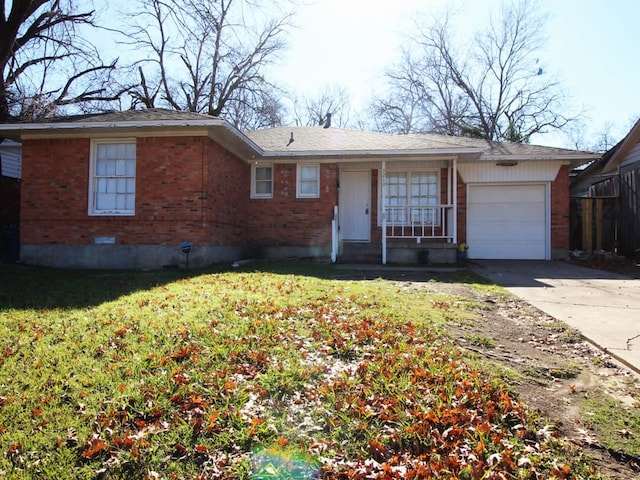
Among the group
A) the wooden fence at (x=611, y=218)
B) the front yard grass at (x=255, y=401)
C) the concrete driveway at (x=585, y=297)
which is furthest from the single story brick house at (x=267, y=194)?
the front yard grass at (x=255, y=401)

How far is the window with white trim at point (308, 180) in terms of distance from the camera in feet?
42.9

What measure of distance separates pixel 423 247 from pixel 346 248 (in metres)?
2.15

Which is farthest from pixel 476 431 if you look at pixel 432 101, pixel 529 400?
pixel 432 101

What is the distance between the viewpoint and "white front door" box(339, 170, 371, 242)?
13.5 metres

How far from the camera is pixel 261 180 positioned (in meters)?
13.4

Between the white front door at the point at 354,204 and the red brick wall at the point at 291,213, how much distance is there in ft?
2.61

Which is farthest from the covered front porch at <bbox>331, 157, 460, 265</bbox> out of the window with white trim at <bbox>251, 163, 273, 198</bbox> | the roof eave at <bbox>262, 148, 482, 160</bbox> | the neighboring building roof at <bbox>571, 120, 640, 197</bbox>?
the neighboring building roof at <bbox>571, 120, 640, 197</bbox>

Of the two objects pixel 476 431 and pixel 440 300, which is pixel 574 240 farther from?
Answer: pixel 476 431

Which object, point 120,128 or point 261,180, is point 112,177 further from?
point 261,180

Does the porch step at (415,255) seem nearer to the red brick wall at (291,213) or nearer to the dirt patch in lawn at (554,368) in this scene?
the red brick wall at (291,213)

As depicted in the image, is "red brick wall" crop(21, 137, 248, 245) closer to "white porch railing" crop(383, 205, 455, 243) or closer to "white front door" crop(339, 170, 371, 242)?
"white front door" crop(339, 170, 371, 242)

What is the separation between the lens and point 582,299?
6793mm

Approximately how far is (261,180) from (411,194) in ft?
15.2

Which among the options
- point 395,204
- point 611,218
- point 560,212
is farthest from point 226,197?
point 611,218
